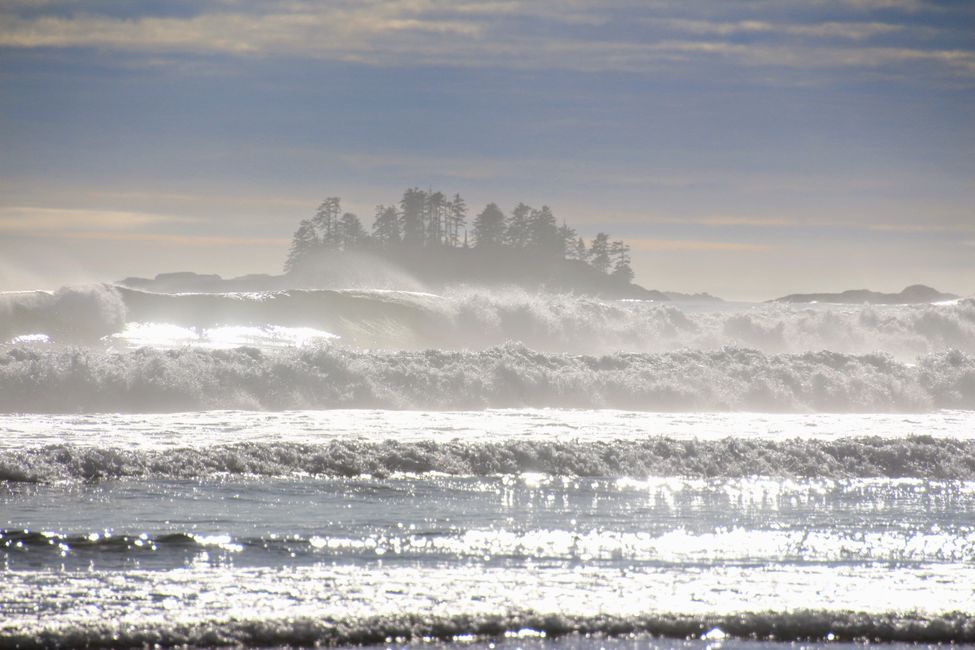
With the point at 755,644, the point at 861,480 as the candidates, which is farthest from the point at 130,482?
the point at 861,480

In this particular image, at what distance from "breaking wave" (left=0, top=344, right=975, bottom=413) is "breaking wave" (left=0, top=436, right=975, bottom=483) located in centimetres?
608

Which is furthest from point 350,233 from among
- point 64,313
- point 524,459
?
point 524,459

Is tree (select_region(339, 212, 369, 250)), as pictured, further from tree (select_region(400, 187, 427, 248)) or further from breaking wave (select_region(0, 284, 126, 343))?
breaking wave (select_region(0, 284, 126, 343))

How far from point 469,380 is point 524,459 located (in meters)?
7.79

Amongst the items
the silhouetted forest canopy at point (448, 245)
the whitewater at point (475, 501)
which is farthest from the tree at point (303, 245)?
the whitewater at point (475, 501)

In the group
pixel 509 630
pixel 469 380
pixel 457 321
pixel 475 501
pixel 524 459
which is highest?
pixel 457 321

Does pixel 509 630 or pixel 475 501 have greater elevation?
pixel 475 501

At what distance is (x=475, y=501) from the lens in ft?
27.9

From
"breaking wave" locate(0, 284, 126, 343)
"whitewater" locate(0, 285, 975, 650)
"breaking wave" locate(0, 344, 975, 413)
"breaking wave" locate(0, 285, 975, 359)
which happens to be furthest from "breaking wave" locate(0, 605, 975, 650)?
"breaking wave" locate(0, 285, 975, 359)

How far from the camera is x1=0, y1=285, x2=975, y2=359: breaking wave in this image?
2391 cm

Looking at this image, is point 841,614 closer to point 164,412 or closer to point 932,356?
point 164,412

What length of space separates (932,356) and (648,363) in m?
7.07

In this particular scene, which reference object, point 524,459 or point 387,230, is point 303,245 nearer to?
point 387,230

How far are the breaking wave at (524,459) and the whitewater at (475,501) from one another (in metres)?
0.04
